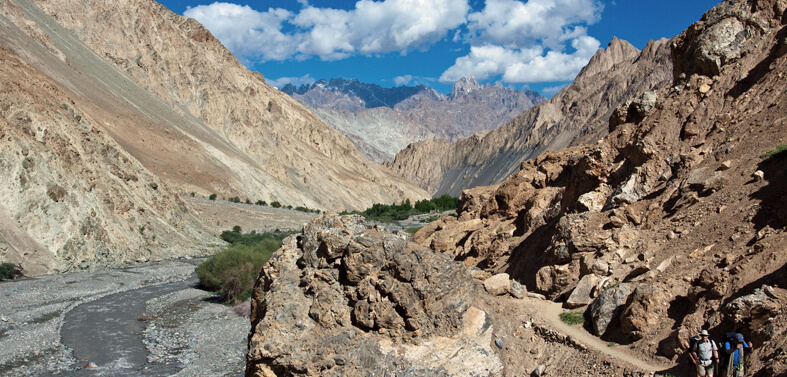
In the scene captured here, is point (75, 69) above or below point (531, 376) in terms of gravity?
above

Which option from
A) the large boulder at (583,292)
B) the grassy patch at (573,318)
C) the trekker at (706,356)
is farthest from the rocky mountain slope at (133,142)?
the trekker at (706,356)

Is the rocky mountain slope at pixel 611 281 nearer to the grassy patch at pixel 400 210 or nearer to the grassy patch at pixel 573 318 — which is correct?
the grassy patch at pixel 573 318

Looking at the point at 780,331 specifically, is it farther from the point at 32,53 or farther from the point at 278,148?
the point at 278,148

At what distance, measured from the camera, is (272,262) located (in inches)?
421

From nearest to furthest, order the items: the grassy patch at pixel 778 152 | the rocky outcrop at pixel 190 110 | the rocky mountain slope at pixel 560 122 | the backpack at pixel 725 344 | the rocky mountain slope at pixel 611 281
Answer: the backpack at pixel 725 344 < the rocky mountain slope at pixel 611 281 < the grassy patch at pixel 778 152 < the rocky outcrop at pixel 190 110 < the rocky mountain slope at pixel 560 122

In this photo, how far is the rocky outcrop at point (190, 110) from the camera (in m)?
62.6

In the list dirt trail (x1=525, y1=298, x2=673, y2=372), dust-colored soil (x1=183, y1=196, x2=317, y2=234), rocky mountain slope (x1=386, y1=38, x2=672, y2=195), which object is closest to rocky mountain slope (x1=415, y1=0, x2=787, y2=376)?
dirt trail (x1=525, y1=298, x2=673, y2=372)

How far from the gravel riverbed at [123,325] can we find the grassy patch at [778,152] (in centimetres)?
1489

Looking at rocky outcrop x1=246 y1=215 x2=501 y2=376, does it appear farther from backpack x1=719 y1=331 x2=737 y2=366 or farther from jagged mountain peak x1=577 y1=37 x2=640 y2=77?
jagged mountain peak x1=577 y1=37 x2=640 y2=77

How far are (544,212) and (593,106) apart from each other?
128 m

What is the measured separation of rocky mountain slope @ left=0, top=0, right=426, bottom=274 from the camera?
109ft

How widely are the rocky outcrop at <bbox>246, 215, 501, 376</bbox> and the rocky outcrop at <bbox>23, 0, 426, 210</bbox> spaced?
51286mm

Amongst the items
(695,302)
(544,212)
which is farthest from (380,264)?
(544,212)

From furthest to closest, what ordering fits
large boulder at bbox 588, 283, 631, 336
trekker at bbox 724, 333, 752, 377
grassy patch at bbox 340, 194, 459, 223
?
grassy patch at bbox 340, 194, 459, 223 < large boulder at bbox 588, 283, 631, 336 < trekker at bbox 724, 333, 752, 377
